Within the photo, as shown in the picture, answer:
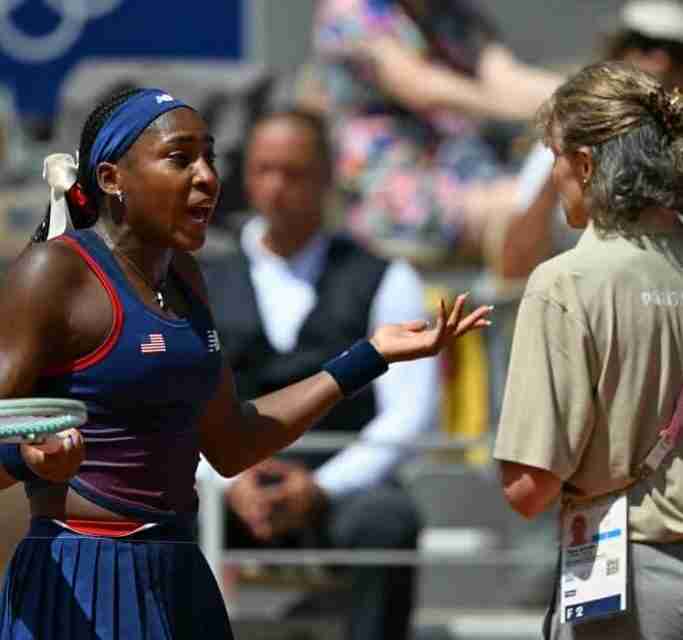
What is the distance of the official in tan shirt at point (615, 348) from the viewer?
3963mm

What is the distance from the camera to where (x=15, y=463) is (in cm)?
382

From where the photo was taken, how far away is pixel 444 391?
7926mm

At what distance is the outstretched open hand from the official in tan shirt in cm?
19

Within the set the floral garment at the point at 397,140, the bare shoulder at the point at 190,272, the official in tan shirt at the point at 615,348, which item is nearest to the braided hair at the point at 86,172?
the bare shoulder at the point at 190,272

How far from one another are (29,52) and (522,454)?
15.8 ft

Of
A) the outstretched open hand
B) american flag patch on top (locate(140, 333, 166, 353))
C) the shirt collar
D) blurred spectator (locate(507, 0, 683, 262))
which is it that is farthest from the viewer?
the shirt collar

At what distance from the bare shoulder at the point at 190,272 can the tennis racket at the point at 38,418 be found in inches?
24.9

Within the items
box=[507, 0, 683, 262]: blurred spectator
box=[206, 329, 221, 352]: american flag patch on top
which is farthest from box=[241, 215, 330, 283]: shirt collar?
box=[206, 329, 221, 352]: american flag patch on top

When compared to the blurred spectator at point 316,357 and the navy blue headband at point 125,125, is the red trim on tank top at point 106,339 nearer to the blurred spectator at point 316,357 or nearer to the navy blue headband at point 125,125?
the navy blue headband at point 125,125

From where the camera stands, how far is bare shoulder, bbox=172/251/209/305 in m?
4.23

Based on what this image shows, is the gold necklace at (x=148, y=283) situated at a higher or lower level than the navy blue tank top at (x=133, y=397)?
higher

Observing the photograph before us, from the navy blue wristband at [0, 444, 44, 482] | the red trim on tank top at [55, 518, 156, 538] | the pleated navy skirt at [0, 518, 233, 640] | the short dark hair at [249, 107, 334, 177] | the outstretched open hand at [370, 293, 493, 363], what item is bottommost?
the pleated navy skirt at [0, 518, 233, 640]

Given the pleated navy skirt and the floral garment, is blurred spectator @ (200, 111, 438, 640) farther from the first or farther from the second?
the pleated navy skirt

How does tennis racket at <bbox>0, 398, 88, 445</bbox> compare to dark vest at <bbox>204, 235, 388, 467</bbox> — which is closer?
tennis racket at <bbox>0, 398, 88, 445</bbox>
